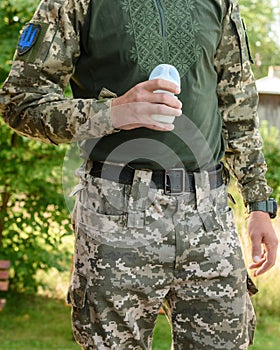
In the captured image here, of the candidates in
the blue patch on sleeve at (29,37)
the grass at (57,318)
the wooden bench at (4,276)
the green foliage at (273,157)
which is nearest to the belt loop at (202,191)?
the blue patch on sleeve at (29,37)

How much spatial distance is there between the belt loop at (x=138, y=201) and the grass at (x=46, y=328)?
3.55 m

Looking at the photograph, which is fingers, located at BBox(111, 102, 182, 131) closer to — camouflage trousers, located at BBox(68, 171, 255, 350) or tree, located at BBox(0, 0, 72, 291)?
camouflage trousers, located at BBox(68, 171, 255, 350)

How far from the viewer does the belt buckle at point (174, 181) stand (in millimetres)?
2006

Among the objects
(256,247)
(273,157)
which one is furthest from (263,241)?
(273,157)

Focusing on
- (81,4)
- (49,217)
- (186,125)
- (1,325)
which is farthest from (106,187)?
(1,325)

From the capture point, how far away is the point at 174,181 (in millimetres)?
2010

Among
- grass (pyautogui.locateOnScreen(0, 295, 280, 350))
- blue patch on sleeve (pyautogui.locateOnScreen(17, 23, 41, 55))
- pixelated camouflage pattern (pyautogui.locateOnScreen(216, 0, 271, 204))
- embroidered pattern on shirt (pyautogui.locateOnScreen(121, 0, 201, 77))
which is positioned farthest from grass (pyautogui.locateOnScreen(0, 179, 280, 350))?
blue patch on sleeve (pyautogui.locateOnScreen(17, 23, 41, 55))

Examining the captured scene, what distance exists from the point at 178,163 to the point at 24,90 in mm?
414

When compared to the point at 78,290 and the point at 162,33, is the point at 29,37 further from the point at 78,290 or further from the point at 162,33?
the point at 78,290

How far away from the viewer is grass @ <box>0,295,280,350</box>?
5504 mm

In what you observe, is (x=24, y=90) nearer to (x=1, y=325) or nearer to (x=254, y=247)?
(x=254, y=247)

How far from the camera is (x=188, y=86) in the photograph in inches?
78.9

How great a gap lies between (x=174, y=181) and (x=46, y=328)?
4.25 metres

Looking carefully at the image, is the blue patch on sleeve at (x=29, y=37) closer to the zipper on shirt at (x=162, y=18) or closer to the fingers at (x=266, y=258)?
the zipper on shirt at (x=162, y=18)
